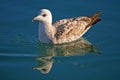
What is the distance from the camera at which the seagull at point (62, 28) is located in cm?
1024

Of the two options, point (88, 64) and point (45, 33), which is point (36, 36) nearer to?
point (45, 33)

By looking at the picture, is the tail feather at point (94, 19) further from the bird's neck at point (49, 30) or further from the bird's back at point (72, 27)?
the bird's neck at point (49, 30)

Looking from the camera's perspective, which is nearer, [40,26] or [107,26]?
[40,26]

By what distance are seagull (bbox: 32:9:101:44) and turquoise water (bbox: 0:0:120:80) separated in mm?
176

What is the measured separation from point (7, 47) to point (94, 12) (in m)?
2.92

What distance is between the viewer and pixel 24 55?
9695 millimetres

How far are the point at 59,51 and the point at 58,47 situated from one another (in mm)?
217

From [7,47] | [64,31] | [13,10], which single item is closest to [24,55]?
[7,47]

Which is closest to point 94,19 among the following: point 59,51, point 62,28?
point 62,28

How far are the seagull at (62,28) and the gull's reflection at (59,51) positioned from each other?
0.15 meters

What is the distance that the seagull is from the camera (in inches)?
403

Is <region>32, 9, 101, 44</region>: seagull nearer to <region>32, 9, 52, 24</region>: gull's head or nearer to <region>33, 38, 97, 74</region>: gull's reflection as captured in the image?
<region>32, 9, 52, 24</region>: gull's head

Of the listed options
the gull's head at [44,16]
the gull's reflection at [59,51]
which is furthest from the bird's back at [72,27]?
the gull's head at [44,16]

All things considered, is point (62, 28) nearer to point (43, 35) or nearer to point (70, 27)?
point (70, 27)
